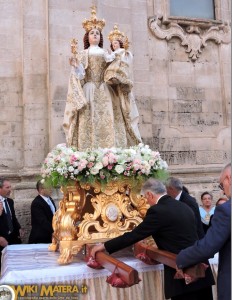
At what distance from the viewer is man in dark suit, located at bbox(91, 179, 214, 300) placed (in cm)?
319

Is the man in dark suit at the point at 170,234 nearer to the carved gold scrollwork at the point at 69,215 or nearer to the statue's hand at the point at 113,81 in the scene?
the carved gold scrollwork at the point at 69,215

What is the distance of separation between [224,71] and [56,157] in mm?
5718

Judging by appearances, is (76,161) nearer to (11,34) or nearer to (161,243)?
(161,243)

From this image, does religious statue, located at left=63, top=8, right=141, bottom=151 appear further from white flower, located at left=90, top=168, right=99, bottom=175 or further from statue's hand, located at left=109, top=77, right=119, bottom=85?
white flower, located at left=90, top=168, right=99, bottom=175

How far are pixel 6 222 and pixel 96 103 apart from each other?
2.09 m

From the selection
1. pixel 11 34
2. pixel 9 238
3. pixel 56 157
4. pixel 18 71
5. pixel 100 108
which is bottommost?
Answer: pixel 9 238

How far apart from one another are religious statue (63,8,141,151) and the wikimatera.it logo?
6.72 ft

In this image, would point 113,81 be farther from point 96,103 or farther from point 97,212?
point 97,212

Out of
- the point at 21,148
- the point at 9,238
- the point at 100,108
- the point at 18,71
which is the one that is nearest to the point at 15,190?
the point at 21,148

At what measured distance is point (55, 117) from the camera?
24.3 feet

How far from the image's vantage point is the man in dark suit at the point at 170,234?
3189mm

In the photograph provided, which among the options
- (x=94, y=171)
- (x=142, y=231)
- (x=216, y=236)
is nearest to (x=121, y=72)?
(x=94, y=171)

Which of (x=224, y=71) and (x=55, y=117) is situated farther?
(x=224, y=71)

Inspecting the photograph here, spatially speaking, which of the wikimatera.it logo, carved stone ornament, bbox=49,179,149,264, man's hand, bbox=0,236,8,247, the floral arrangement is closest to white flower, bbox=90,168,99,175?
the floral arrangement
